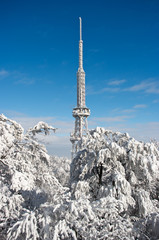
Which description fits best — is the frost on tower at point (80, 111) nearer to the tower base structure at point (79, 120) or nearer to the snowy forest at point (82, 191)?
the tower base structure at point (79, 120)

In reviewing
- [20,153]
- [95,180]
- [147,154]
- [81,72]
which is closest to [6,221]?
[20,153]

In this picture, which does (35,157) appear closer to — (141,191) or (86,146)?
(86,146)

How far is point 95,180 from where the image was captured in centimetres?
1216

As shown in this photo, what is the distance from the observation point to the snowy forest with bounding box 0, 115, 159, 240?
6.71 metres

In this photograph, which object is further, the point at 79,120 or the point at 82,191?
the point at 79,120

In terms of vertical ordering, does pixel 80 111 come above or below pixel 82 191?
above

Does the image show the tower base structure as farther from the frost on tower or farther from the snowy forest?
the snowy forest

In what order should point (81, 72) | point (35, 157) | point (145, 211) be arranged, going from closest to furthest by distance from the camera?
point (145, 211), point (35, 157), point (81, 72)

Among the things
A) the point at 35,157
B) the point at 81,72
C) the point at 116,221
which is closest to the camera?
the point at 116,221

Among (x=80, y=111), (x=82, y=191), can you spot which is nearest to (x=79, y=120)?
(x=80, y=111)

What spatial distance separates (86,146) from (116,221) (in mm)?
5822

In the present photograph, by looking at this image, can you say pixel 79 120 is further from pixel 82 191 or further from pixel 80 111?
pixel 82 191

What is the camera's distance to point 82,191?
420 inches

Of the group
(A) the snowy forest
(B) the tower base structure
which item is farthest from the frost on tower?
(A) the snowy forest
